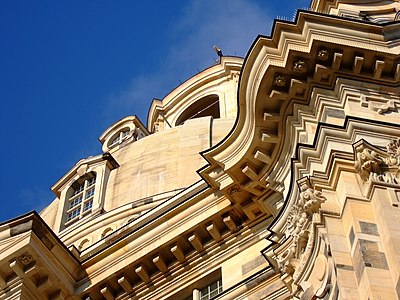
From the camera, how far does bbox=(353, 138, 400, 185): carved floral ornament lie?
1989 centimetres

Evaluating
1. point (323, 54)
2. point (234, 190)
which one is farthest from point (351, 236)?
point (234, 190)

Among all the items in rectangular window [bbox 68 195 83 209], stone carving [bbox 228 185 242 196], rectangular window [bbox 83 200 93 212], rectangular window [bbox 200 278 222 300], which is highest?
rectangular window [bbox 68 195 83 209]

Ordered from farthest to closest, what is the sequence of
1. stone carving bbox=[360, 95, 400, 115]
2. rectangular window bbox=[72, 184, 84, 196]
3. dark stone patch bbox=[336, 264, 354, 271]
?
rectangular window bbox=[72, 184, 84, 196] → stone carving bbox=[360, 95, 400, 115] → dark stone patch bbox=[336, 264, 354, 271]

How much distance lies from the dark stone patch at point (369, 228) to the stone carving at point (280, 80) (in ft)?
18.7

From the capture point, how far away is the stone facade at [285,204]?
19344 millimetres

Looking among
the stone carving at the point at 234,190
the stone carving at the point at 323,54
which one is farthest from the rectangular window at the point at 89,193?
the stone carving at the point at 323,54

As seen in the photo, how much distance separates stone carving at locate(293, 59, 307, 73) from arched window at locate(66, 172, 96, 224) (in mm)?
20035

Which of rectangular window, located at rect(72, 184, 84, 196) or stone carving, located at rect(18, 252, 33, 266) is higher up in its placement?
rectangular window, located at rect(72, 184, 84, 196)

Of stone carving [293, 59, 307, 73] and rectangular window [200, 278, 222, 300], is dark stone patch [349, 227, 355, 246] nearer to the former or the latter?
stone carving [293, 59, 307, 73]

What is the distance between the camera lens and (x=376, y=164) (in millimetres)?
20000

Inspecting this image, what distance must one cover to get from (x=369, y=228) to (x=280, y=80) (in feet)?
19.6

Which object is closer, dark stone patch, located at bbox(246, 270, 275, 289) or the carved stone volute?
the carved stone volute

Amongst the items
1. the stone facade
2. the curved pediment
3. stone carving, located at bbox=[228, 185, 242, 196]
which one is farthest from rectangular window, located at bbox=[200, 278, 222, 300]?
the curved pediment

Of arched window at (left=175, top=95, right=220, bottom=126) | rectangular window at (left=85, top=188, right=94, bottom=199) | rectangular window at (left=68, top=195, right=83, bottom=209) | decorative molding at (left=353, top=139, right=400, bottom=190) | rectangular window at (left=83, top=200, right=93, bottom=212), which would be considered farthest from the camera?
arched window at (left=175, top=95, right=220, bottom=126)
